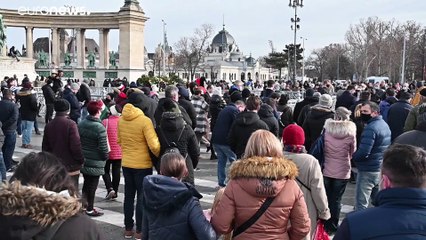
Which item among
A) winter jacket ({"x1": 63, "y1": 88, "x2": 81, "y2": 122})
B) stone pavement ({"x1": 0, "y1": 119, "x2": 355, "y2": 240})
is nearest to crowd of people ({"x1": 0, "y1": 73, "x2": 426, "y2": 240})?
stone pavement ({"x1": 0, "y1": 119, "x2": 355, "y2": 240})

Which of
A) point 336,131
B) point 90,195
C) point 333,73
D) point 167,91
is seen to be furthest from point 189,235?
point 333,73

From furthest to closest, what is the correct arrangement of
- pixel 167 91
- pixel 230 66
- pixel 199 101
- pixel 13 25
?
pixel 230 66, pixel 13 25, pixel 199 101, pixel 167 91

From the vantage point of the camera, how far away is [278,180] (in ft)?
12.6

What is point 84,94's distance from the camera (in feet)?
50.6

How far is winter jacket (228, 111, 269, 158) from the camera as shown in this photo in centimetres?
803

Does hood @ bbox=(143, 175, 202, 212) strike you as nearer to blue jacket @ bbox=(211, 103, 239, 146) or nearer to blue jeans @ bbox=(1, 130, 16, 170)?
blue jacket @ bbox=(211, 103, 239, 146)

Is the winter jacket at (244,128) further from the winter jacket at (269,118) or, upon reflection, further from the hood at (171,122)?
the hood at (171,122)

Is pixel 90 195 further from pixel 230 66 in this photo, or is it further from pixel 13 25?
pixel 230 66

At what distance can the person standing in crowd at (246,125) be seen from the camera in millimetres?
8031

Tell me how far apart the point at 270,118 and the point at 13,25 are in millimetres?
50977

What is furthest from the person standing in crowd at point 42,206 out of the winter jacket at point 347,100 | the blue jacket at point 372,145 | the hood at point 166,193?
the winter jacket at point 347,100

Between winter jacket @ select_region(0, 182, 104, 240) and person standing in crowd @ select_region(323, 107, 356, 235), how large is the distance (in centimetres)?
466

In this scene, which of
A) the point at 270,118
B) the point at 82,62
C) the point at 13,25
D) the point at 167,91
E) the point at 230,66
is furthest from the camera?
the point at 230,66

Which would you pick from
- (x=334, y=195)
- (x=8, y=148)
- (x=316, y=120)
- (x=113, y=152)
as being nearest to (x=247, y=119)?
(x=316, y=120)
